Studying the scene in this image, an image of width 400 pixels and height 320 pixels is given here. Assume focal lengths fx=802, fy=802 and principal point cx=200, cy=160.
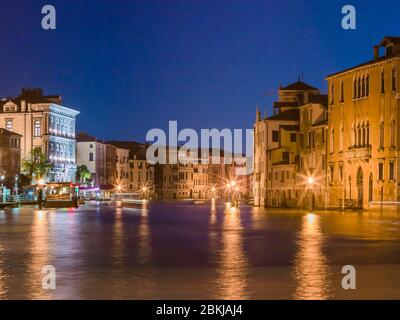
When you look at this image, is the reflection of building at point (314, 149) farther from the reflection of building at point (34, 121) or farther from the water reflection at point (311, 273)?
the water reflection at point (311, 273)

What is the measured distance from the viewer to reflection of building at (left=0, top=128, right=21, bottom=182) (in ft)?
372

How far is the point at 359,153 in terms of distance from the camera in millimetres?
71500

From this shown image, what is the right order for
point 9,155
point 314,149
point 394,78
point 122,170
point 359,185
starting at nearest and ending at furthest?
point 394,78 → point 359,185 → point 314,149 → point 9,155 → point 122,170

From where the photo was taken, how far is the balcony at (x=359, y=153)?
229 ft

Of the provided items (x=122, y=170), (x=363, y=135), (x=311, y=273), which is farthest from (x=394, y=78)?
(x=122, y=170)

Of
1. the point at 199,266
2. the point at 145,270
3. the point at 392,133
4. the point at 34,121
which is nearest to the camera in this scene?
the point at 145,270

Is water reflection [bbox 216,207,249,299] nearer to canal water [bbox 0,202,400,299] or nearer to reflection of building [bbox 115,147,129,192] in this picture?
canal water [bbox 0,202,400,299]

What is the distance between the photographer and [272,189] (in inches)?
4053

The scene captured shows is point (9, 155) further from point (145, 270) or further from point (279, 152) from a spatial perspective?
point (145, 270)

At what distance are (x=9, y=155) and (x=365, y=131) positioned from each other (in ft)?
200

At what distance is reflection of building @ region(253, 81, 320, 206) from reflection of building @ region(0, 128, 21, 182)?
116 feet
